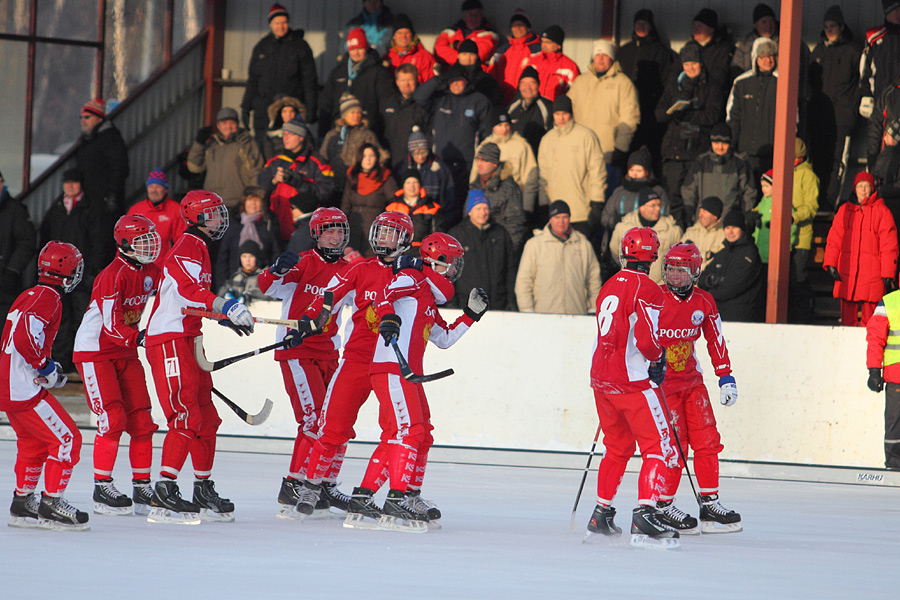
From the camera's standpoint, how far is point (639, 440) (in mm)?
6520

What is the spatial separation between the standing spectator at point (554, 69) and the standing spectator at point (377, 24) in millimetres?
1933

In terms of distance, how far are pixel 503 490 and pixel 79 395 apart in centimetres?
457

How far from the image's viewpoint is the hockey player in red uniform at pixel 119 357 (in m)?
6.90

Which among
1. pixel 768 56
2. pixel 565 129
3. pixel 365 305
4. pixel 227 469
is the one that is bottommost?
pixel 227 469

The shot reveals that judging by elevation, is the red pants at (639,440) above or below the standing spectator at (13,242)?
below

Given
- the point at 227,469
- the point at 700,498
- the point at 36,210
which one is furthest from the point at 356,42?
the point at 700,498

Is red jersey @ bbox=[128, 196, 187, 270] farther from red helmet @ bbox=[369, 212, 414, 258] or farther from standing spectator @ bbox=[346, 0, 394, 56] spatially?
red helmet @ bbox=[369, 212, 414, 258]

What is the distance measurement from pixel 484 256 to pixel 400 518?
14.6 feet

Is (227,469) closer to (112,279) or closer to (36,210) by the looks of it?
(112,279)

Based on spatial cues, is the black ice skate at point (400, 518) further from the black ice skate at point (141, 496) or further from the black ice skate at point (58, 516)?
the black ice skate at point (58, 516)

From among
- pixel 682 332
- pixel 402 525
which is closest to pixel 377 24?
pixel 682 332

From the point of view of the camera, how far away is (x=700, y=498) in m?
7.16

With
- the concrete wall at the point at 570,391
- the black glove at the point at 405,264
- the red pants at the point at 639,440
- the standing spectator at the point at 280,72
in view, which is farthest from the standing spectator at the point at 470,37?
the red pants at the point at 639,440

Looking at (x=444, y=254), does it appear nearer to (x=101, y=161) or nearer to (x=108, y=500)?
(x=108, y=500)
